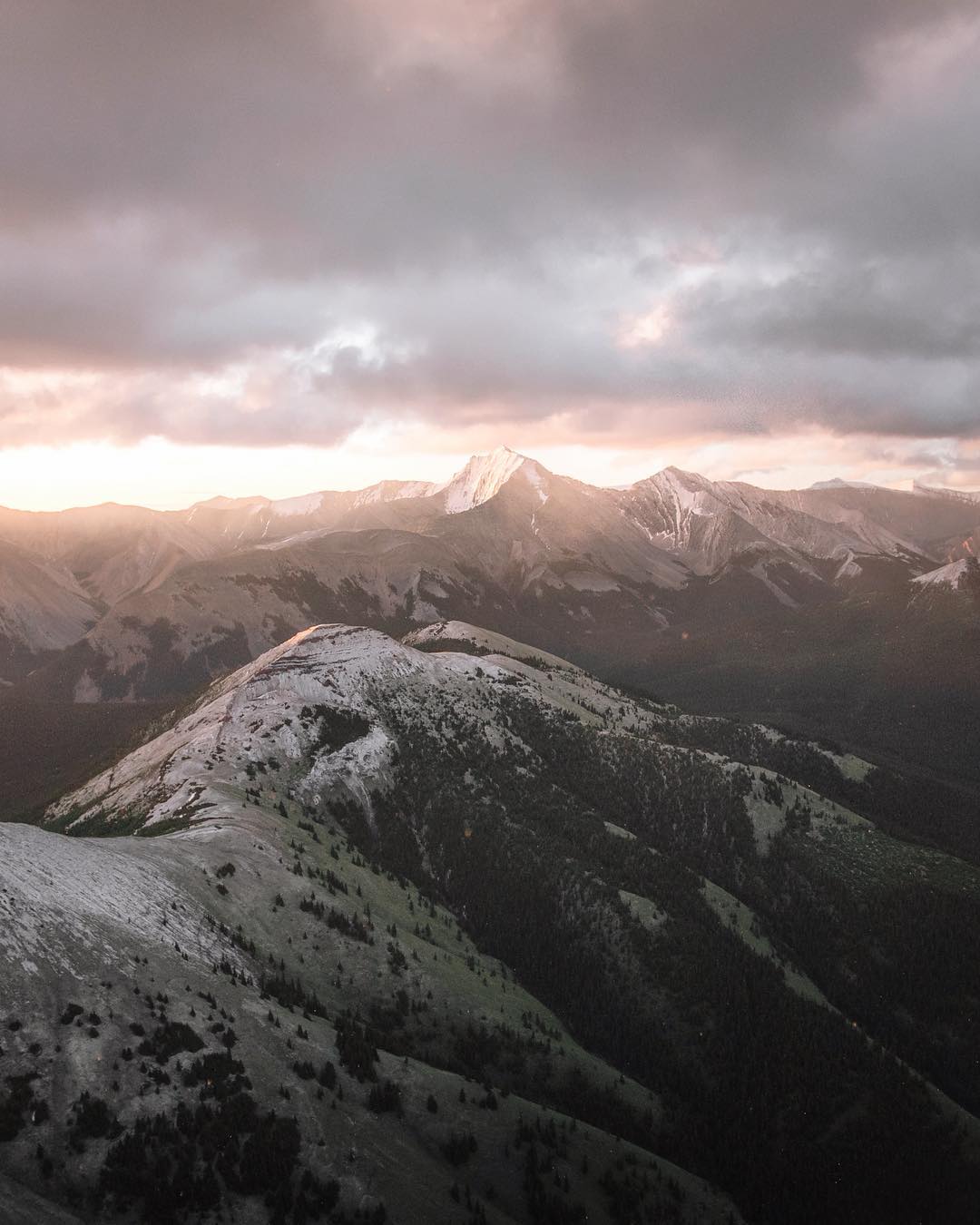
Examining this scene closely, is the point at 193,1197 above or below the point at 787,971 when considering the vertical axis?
above

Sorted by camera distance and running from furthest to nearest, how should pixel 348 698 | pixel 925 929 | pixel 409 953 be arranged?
pixel 348 698, pixel 925 929, pixel 409 953

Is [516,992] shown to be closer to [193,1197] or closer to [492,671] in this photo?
[193,1197]

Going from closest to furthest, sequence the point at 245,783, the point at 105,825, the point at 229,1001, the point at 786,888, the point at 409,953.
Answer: the point at 229,1001 → the point at 409,953 → the point at 105,825 → the point at 245,783 → the point at 786,888

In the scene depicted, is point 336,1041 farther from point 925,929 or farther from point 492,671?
point 492,671

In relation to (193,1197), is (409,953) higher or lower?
lower

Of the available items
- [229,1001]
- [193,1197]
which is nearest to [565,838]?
[229,1001]

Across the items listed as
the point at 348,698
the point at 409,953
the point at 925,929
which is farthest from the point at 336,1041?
the point at 925,929

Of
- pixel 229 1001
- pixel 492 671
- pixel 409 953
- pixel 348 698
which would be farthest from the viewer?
pixel 492 671

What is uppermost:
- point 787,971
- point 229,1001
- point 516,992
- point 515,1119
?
point 229,1001

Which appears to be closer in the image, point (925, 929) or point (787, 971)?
point (787, 971)
